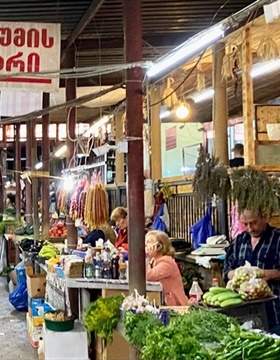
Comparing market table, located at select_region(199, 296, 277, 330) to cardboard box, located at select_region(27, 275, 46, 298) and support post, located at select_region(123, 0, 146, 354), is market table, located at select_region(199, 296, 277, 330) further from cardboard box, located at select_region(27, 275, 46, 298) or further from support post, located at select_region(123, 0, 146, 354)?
cardboard box, located at select_region(27, 275, 46, 298)

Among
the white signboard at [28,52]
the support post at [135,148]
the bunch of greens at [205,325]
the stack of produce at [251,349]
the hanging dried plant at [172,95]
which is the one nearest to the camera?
the stack of produce at [251,349]

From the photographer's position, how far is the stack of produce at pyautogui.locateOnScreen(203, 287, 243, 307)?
4.05 m

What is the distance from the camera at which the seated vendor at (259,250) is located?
482cm

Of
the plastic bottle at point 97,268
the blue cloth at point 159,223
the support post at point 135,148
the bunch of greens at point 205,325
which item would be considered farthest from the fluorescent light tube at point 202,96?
the bunch of greens at point 205,325

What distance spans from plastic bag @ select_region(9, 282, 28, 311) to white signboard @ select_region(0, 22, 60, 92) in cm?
487

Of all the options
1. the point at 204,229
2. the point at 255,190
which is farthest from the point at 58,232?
the point at 255,190

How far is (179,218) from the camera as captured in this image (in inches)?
375

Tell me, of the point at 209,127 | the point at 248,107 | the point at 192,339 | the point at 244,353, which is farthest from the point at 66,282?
the point at 209,127

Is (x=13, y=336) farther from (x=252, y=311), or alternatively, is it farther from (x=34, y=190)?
(x=252, y=311)

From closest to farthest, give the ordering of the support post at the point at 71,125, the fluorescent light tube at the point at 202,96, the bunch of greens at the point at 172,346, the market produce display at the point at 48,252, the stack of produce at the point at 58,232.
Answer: the bunch of greens at the point at 172,346 < the support post at the point at 71,125 < the market produce display at the point at 48,252 < the stack of produce at the point at 58,232 < the fluorescent light tube at the point at 202,96

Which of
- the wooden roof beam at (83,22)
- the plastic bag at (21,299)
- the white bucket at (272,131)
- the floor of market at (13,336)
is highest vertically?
the wooden roof beam at (83,22)

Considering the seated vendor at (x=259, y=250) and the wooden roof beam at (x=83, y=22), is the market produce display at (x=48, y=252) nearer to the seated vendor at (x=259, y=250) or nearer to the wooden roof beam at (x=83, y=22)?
the wooden roof beam at (x=83, y=22)

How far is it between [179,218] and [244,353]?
6.81m

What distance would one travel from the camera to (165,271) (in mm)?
5723
